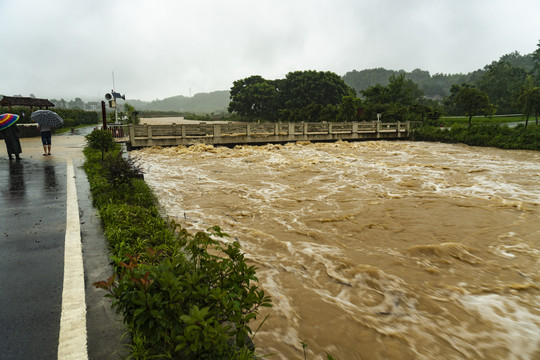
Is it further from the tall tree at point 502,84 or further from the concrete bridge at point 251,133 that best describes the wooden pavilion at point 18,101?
the tall tree at point 502,84

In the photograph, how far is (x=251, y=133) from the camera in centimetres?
2375

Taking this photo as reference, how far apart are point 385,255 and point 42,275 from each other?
190 inches

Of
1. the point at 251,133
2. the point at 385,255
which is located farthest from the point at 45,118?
the point at 251,133

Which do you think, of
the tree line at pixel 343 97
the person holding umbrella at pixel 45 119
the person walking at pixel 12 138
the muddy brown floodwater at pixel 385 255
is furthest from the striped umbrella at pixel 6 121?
the tree line at pixel 343 97

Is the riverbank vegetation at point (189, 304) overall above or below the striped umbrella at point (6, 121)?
below

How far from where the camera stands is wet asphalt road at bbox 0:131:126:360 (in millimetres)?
2311

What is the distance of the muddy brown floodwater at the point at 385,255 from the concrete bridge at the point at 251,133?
9.65 m

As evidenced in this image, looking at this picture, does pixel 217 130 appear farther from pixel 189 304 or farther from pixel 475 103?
pixel 189 304

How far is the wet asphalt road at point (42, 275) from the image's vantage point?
2.31 m

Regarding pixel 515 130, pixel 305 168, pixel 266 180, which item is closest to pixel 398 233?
pixel 266 180

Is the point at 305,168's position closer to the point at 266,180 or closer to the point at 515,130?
the point at 266,180

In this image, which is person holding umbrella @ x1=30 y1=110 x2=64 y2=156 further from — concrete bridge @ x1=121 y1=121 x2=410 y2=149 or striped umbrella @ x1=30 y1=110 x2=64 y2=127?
concrete bridge @ x1=121 y1=121 x2=410 y2=149

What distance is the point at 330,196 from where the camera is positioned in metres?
9.24

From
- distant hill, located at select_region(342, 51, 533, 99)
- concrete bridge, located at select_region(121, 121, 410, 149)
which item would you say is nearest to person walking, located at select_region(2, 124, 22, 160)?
concrete bridge, located at select_region(121, 121, 410, 149)
